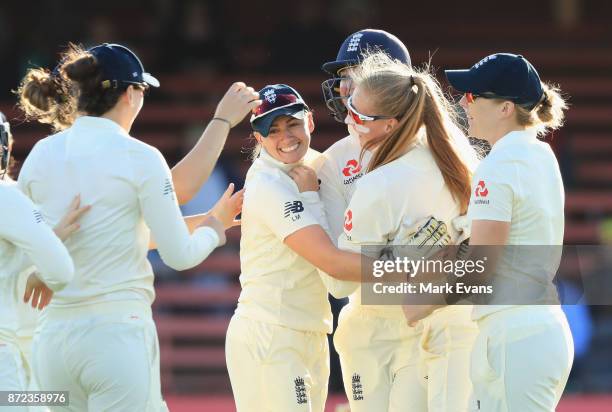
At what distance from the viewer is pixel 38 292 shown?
415 cm

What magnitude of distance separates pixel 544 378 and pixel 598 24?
858cm

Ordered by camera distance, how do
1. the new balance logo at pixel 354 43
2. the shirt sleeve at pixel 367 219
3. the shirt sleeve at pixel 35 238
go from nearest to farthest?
1. the shirt sleeve at pixel 35 238
2. the shirt sleeve at pixel 367 219
3. the new balance logo at pixel 354 43

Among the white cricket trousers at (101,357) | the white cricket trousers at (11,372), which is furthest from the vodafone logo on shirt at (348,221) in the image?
the white cricket trousers at (11,372)

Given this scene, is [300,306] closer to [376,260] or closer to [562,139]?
[376,260]

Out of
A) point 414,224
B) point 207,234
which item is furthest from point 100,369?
point 414,224

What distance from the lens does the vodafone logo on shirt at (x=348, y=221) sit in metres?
4.33

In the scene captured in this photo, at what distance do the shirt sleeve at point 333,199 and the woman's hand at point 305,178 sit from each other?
0.20ft

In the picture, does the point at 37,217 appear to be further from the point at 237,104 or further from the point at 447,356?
the point at 447,356

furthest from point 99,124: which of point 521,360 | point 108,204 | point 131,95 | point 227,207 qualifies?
point 521,360

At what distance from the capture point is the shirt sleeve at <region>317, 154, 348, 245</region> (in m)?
4.68

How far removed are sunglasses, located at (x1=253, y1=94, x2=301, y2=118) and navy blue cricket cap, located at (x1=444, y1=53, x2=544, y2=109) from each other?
2.18 ft

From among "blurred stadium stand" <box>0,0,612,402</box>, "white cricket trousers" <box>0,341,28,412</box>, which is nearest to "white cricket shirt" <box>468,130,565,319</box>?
"white cricket trousers" <box>0,341,28,412</box>

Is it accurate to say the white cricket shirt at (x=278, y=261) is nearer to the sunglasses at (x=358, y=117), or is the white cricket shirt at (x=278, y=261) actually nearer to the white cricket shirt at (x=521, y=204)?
the sunglasses at (x=358, y=117)

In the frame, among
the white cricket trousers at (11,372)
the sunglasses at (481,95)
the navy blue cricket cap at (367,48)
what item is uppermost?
the navy blue cricket cap at (367,48)
